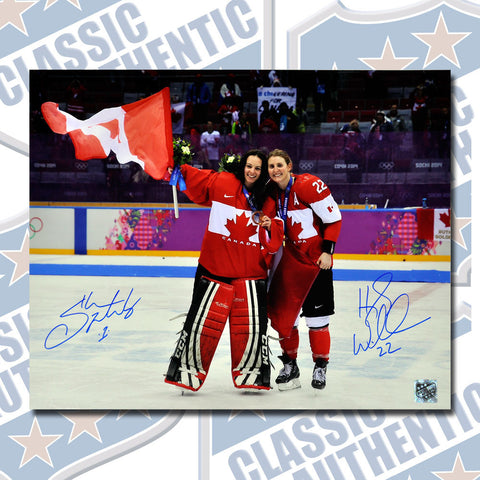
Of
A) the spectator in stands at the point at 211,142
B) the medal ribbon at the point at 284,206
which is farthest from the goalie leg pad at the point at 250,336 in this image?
the spectator in stands at the point at 211,142

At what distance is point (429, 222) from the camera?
482cm

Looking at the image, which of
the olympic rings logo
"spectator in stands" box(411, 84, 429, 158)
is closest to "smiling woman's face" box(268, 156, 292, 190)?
"spectator in stands" box(411, 84, 429, 158)

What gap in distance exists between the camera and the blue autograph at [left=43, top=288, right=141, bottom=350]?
460 centimetres

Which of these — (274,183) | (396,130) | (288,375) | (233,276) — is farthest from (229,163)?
(288,375)

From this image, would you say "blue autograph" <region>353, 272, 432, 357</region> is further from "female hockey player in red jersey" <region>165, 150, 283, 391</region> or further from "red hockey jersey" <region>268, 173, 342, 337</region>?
"female hockey player in red jersey" <region>165, 150, 283, 391</region>

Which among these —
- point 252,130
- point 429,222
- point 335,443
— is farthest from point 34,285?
point 429,222

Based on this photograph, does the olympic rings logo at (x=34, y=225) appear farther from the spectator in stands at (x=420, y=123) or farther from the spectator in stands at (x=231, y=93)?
the spectator in stands at (x=420, y=123)

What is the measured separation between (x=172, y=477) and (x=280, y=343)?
2.89 feet

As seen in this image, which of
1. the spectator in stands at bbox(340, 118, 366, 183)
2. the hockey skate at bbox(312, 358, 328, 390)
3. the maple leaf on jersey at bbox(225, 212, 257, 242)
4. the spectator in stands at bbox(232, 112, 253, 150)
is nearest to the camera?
the maple leaf on jersey at bbox(225, 212, 257, 242)

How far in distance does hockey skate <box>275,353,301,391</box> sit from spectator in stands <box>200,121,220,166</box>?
1.14 meters

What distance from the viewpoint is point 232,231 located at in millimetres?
4492

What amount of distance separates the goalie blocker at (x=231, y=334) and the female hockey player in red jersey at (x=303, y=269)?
4.5 inches

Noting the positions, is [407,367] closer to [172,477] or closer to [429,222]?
[429,222]

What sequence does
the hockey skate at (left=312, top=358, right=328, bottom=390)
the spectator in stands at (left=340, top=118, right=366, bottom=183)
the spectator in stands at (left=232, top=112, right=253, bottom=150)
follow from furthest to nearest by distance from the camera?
the spectator in stands at (left=340, top=118, right=366, bottom=183) < the spectator in stands at (left=232, top=112, right=253, bottom=150) < the hockey skate at (left=312, top=358, right=328, bottom=390)
